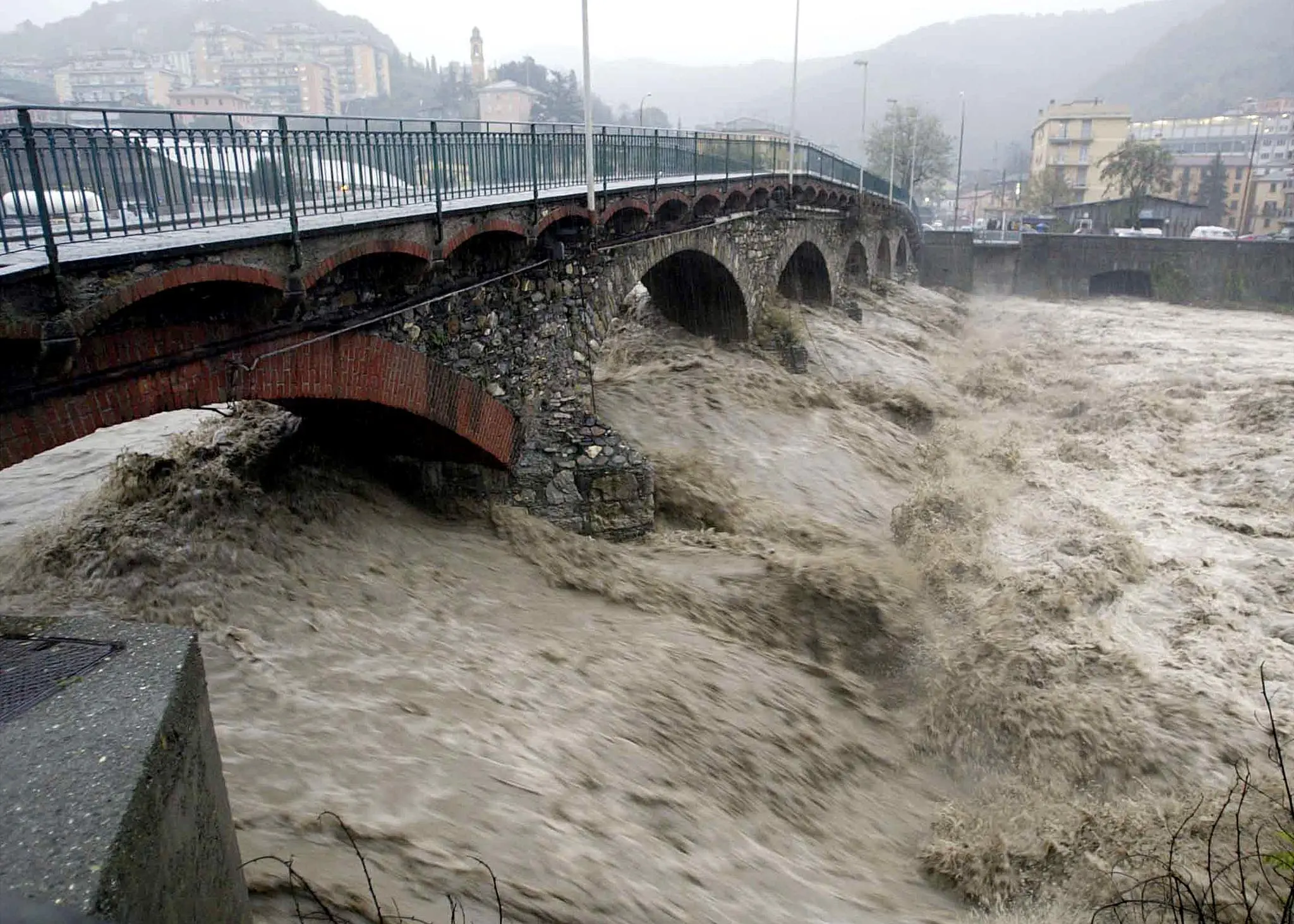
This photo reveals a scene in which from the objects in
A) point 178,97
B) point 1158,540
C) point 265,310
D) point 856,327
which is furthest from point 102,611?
point 178,97

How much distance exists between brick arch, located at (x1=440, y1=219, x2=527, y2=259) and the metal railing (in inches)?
16.7

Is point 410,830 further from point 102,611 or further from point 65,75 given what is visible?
point 65,75

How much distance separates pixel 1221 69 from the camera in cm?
18062

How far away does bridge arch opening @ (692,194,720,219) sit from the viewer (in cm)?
2011

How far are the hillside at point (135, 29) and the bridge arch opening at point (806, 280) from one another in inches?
5892

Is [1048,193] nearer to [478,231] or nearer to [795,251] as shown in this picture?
[795,251]

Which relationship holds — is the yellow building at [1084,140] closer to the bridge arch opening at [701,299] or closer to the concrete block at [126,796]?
the bridge arch opening at [701,299]

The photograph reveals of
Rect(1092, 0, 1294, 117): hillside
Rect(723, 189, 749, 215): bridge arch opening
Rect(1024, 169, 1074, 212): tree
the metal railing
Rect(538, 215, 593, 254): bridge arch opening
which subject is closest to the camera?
the metal railing

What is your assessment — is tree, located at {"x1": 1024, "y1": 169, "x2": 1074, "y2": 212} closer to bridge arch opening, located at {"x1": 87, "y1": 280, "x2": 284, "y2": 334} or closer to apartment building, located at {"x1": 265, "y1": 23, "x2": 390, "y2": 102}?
apartment building, located at {"x1": 265, "y1": 23, "x2": 390, "y2": 102}

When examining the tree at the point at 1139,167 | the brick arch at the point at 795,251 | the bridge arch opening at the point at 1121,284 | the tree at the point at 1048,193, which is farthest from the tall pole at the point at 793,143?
the tree at the point at 1048,193

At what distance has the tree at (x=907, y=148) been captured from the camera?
7669 cm

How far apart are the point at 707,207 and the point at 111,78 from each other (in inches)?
4394

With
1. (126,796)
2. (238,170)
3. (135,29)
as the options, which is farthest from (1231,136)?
(135,29)

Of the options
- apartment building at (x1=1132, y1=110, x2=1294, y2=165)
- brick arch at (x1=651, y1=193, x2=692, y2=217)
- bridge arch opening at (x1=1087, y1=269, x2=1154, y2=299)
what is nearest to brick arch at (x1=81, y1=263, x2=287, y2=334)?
brick arch at (x1=651, y1=193, x2=692, y2=217)
